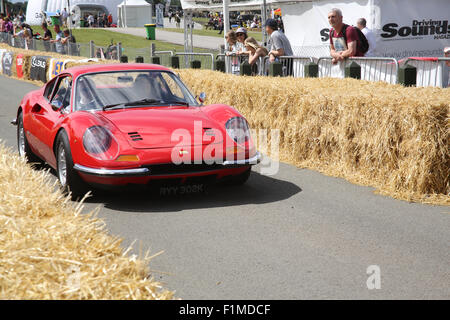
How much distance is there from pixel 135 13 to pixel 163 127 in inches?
2604

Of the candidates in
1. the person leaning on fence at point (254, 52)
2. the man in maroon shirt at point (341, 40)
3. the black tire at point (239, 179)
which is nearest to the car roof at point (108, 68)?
the black tire at point (239, 179)

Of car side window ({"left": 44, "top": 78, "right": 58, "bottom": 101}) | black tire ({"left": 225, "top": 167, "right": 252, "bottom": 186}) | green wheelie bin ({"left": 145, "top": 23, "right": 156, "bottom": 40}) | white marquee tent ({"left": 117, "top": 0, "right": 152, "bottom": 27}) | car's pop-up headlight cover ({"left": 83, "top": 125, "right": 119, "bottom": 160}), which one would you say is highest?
white marquee tent ({"left": 117, "top": 0, "right": 152, "bottom": 27})

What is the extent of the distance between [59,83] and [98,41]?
4422 centimetres

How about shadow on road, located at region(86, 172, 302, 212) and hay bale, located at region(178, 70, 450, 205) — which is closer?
shadow on road, located at region(86, 172, 302, 212)

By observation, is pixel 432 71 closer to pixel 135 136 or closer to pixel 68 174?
pixel 135 136

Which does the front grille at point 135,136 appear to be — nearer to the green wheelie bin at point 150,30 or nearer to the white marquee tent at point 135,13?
the green wheelie bin at point 150,30

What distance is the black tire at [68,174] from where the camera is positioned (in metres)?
6.06

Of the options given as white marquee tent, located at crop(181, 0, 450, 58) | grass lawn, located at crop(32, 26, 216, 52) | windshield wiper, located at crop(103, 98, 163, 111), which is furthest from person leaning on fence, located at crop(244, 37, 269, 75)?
grass lawn, located at crop(32, 26, 216, 52)

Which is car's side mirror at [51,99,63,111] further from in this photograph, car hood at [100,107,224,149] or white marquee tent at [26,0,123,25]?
white marquee tent at [26,0,123,25]

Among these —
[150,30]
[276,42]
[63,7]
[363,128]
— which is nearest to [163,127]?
[363,128]

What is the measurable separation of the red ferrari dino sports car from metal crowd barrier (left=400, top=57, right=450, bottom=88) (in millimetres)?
4834

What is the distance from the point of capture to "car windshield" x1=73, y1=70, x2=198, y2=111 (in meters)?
6.80

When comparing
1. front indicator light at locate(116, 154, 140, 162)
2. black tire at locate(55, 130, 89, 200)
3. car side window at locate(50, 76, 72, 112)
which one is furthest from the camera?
car side window at locate(50, 76, 72, 112)

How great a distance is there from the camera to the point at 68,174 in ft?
20.0
